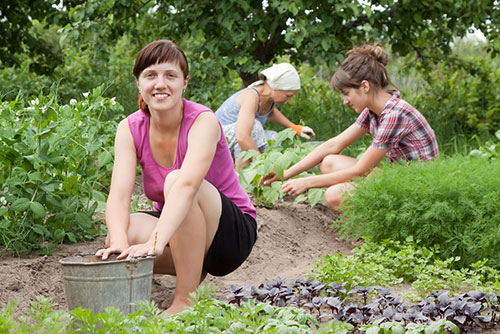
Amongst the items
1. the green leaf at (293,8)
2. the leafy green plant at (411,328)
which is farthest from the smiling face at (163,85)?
the green leaf at (293,8)

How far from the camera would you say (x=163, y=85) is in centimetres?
266

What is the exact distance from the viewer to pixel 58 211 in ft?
11.2

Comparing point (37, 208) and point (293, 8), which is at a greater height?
point (293, 8)

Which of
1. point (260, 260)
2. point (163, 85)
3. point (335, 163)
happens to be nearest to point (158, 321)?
point (163, 85)

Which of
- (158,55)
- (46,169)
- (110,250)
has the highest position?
(158,55)

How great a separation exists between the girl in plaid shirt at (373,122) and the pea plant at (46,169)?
4.82ft

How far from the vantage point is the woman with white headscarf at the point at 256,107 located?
5141 mm

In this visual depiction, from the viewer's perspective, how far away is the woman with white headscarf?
514 centimetres

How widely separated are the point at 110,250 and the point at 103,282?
23 cm

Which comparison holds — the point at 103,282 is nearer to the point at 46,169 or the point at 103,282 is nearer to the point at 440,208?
the point at 46,169

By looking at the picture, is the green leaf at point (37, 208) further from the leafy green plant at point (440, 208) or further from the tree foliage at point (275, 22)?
the tree foliage at point (275, 22)

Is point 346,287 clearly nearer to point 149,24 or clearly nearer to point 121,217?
point 121,217

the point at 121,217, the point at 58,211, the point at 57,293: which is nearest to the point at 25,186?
the point at 58,211

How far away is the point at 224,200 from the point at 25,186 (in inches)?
42.7
